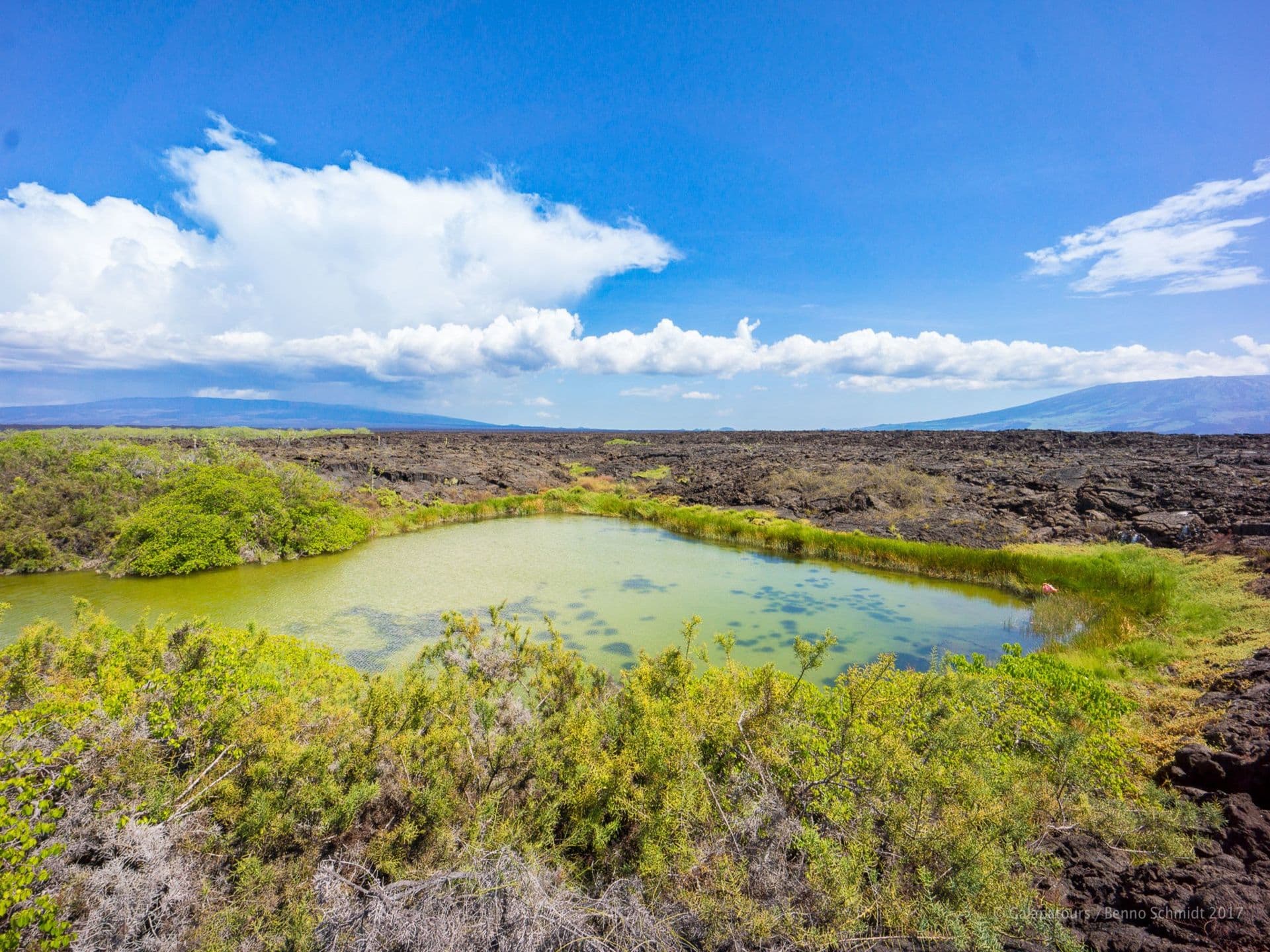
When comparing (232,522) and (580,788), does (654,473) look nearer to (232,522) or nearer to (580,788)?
(232,522)

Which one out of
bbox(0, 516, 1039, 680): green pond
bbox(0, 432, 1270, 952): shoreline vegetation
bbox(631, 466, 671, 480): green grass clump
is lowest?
bbox(0, 516, 1039, 680): green pond

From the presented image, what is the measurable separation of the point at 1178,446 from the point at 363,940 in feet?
209

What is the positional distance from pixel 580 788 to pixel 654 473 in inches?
1485

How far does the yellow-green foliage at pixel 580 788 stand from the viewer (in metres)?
3.33

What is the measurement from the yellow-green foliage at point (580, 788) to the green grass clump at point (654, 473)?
33.8m

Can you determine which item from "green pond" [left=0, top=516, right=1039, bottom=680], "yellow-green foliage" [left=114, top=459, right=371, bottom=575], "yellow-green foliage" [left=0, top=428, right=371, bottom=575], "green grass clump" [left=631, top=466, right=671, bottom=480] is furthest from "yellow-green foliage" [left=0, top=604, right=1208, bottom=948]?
"green grass clump" [left=631, top=466, right=671, bottom=480]

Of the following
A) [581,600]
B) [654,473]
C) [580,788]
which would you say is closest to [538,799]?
[580,788]

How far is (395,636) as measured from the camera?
39.6ft

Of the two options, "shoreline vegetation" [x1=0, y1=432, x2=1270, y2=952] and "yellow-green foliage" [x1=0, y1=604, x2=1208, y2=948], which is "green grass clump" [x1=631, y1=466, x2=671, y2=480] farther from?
"yellow-green foliage" [x1=0, y1=604, x2=1208, y2=948]

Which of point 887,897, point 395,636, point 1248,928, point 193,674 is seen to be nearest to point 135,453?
point 395,636

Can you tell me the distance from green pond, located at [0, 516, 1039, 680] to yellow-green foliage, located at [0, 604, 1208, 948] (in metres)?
5.48

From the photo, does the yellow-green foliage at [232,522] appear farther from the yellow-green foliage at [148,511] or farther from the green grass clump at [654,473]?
the green grass clump at [654,473]

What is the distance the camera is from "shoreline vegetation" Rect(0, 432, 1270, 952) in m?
3.18

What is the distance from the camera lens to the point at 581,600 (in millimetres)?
15008
